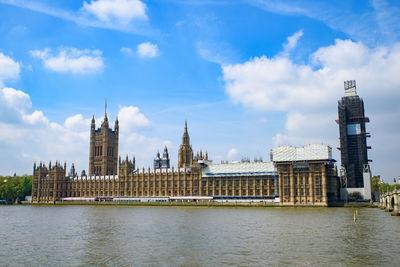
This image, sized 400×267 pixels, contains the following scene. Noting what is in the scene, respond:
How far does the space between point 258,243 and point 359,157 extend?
5767 inches

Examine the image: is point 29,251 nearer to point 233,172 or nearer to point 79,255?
point 79,255

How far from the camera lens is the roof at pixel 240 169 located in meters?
143

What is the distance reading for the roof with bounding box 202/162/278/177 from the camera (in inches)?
5625

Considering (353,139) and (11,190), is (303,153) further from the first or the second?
(11,190)

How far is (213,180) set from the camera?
153m

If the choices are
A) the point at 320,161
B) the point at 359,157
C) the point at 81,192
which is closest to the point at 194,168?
the point at 320,161

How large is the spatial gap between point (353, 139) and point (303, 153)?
57.3 meters

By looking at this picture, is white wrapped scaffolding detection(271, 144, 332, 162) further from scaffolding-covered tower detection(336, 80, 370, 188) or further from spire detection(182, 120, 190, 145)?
spire detection(182, 120, 190, 145)

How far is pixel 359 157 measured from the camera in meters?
172

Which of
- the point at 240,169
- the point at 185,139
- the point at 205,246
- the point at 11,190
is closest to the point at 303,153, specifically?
the point at 240,169

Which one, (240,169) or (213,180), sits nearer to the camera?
(240,169)

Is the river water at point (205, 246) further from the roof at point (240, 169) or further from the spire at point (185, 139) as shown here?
the spire at point (185, 139)

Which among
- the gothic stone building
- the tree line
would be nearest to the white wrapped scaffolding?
the gothic stone building

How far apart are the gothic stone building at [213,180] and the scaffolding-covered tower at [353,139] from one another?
39.5m
